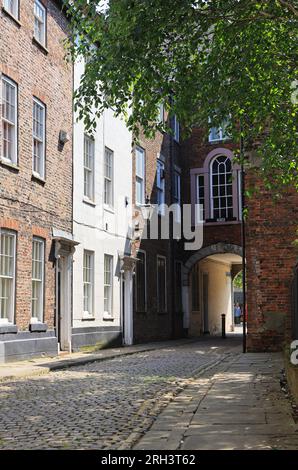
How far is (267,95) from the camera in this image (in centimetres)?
1082

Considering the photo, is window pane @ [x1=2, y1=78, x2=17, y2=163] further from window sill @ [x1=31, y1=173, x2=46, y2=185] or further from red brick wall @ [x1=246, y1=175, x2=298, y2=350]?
red brick wall @ [x1=246, y1=175, x2=298, y2=350]

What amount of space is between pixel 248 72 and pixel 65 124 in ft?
31.8

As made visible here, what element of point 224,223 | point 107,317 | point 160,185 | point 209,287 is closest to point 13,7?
point 107,317

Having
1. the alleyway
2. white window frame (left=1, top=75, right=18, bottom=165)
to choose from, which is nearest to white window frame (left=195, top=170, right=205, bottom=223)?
white window frame (left=1, top=75, right=18, bottom=165)

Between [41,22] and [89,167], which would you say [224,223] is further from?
[41,22]

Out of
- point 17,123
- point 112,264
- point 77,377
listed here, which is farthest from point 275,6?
point 112,264

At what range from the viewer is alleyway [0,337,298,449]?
641 centimetres

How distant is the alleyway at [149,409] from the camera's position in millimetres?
6410

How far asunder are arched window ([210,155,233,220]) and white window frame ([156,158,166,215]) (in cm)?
293

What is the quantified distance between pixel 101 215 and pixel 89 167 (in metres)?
1.62

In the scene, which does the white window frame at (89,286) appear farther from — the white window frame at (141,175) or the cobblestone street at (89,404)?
the white window frame at (141,175)

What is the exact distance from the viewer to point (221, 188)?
29922 millimetres

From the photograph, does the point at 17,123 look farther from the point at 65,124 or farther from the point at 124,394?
the point at 124,394

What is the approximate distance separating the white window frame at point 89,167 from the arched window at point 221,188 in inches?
400
